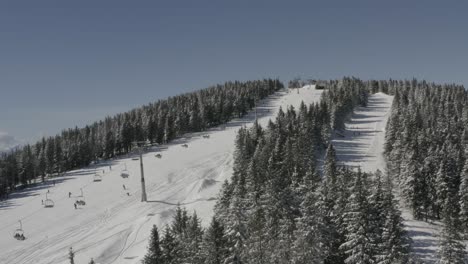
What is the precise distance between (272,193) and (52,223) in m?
52.7

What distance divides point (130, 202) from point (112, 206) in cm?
368

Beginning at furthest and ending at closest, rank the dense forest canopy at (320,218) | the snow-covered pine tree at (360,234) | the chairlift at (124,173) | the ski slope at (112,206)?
the chairlift at (124,173), the ski slope at (112,206), the snow-covered pine tree at (360,234), the dense forest canopy at (320,218)

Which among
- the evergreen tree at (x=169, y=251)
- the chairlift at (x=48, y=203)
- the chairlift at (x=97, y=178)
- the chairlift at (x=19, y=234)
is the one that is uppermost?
the evergreen tree at (x=169, y=251)

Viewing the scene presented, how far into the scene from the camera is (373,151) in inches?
4466

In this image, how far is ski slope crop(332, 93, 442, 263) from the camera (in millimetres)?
51812

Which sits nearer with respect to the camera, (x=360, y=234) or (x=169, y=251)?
(x=360, y=234)

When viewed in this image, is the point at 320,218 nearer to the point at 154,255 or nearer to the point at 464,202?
the point at 154,255

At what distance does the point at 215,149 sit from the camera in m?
128

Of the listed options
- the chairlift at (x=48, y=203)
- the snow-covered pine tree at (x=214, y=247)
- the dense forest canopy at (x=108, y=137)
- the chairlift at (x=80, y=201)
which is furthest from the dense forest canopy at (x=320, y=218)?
the dense forest canopy at (x=108, y=137)

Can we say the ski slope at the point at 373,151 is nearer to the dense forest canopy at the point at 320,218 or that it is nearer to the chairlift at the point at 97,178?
the dense forest canopy at the point at 320,218

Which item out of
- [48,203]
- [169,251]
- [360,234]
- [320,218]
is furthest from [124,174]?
[360,234]

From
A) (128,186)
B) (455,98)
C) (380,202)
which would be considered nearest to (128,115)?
(128,186)

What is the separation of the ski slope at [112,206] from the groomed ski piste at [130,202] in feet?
0.50

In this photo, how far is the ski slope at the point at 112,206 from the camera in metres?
64.9
